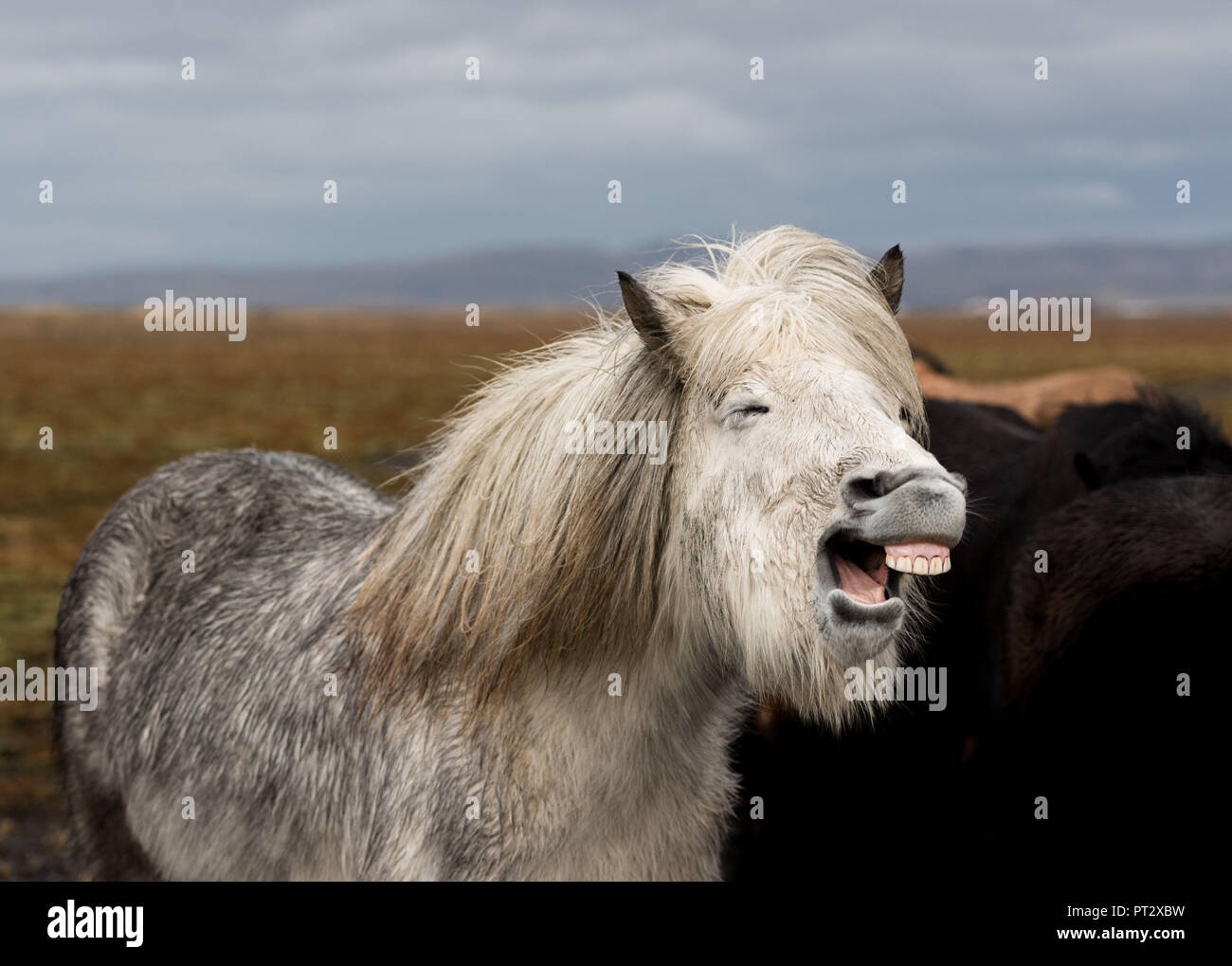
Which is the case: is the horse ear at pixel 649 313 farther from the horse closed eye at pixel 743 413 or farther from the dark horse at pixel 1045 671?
the dark horse at pixel 1045 671

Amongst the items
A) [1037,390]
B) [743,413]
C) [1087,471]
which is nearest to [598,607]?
[743,413]

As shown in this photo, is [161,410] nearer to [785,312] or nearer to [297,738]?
[297,738]

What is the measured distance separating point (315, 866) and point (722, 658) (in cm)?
140

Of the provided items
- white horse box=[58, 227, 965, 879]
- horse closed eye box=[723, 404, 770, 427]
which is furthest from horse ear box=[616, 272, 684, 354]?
horse closed eye box=[723, 404, 770, 427]

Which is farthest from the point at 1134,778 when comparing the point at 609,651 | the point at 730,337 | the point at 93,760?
the point at 93,760

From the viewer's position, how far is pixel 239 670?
3.61 meters

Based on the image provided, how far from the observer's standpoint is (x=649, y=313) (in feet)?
8.92

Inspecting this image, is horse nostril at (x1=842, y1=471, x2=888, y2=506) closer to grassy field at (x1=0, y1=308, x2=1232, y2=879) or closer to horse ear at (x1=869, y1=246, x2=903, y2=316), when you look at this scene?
horse ear at (x1=869, y1=246, x2=903, y2=316)

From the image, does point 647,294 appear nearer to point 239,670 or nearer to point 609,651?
point 609,651

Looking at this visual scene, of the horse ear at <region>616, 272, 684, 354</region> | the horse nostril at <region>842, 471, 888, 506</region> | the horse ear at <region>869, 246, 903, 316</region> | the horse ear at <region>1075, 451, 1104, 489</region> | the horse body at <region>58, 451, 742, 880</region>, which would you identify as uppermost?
the horse ear at <region>869, 246, 903, 316</region>

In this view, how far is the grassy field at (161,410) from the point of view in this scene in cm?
806

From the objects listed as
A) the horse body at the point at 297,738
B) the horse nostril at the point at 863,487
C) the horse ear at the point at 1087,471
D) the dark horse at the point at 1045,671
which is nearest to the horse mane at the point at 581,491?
the horse body at the point at 297,738

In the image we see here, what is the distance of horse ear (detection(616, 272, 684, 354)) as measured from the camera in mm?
2666

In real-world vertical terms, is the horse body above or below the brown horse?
below
